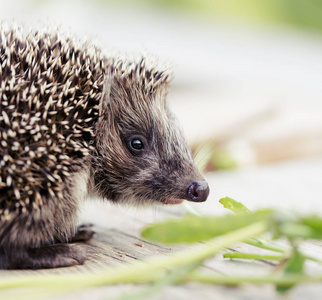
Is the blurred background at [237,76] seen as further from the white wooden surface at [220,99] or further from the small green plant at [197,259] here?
the small green plant at [197,259]

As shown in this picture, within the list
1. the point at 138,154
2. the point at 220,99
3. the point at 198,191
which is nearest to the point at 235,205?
the point at 198,191

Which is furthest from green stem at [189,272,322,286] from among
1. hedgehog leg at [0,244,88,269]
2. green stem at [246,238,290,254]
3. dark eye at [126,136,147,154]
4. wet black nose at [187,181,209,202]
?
dark eye at [126,136,147,154]

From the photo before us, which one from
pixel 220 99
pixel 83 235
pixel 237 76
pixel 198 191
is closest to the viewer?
pixel 198 191

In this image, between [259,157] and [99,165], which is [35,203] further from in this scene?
[259,157]

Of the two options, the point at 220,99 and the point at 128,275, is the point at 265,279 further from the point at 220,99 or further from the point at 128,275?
the point at 220,99

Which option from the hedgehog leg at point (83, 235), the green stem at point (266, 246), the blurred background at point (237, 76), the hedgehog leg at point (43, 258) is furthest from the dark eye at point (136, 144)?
the green stem at point (266, 246)
